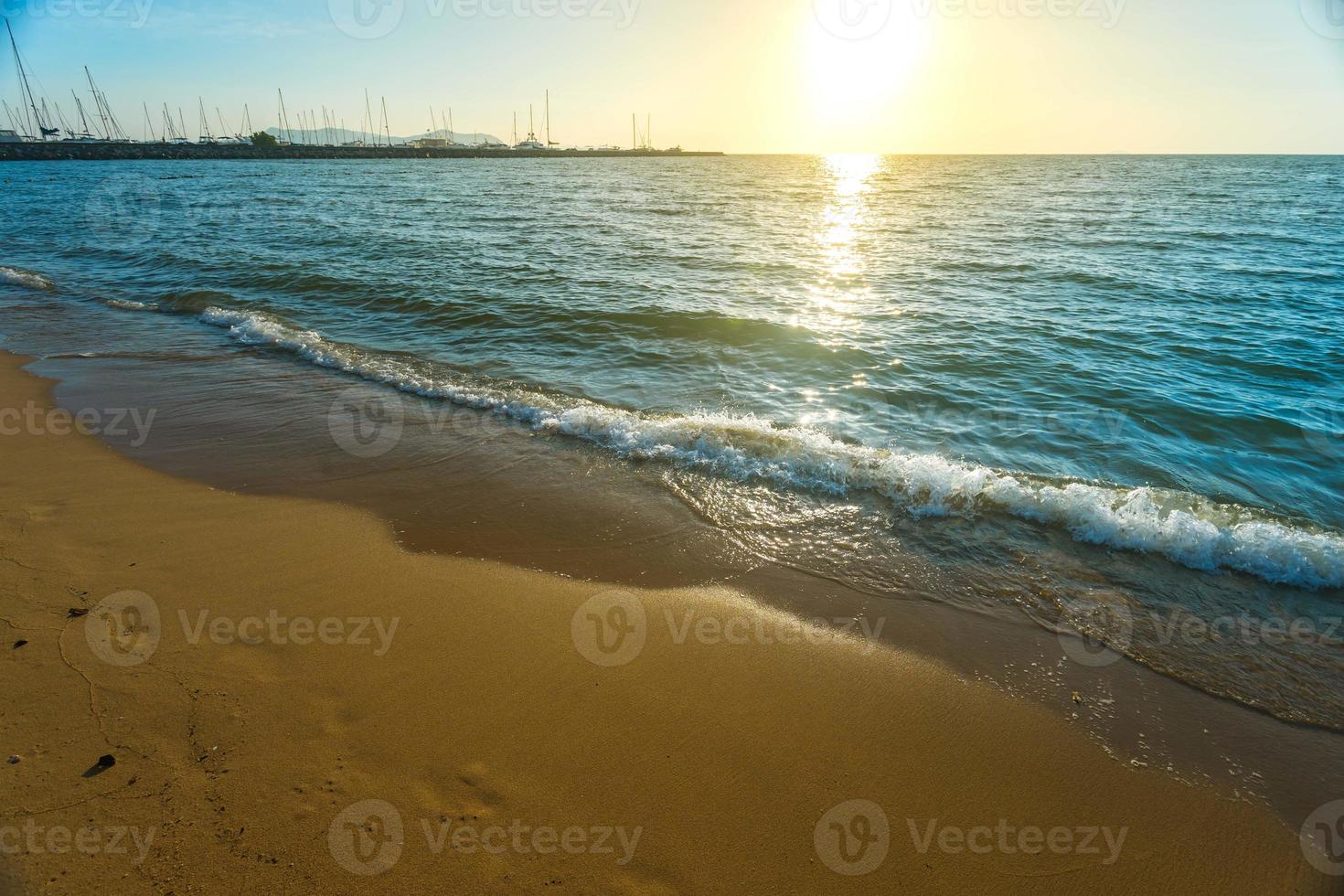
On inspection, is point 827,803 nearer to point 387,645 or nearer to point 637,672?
point 637,672

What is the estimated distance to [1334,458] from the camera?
7.92 metres

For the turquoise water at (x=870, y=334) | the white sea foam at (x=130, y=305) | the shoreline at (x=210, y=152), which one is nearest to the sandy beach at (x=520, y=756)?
the turquoise water at (x=870, y=334)

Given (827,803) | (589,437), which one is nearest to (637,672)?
(827,803)
